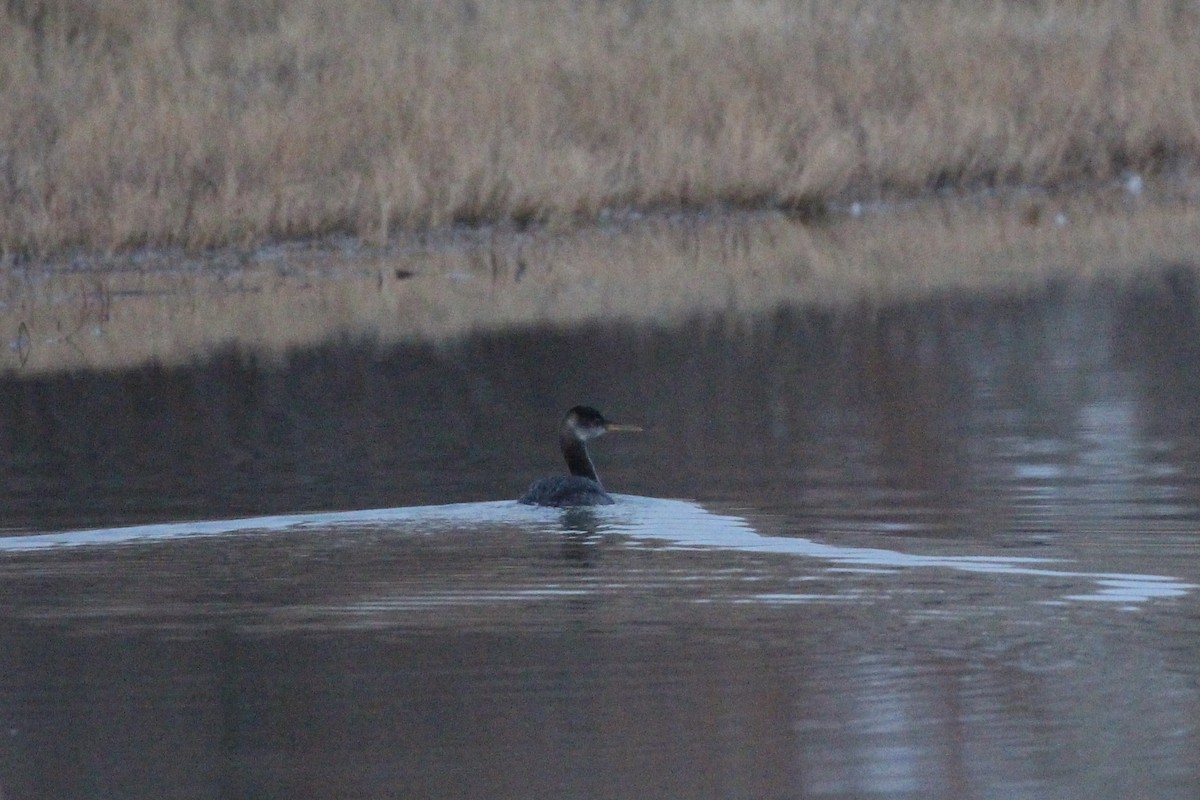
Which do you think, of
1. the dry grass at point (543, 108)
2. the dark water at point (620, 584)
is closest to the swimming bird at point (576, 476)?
the dark water at point (620, 584)

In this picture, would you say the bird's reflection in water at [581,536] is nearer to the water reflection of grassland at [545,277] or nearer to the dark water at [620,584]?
the dark water at [620,584]

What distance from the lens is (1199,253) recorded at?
18.7 meters

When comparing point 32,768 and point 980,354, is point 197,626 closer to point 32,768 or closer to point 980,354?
point 32,768

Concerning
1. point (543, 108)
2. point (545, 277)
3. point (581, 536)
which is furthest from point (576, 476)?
point (543, 108)

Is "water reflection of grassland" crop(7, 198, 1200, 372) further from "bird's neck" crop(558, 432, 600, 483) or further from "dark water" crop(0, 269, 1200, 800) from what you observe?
"bird's neck" crop(558, 432, 600, 483)

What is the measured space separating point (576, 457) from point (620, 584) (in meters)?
2.57

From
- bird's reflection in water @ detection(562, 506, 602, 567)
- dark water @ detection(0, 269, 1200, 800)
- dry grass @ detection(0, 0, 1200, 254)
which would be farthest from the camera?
dry grass @ detection(0, 0, 1200, 254)

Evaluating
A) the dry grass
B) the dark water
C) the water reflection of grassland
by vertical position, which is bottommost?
the dark water

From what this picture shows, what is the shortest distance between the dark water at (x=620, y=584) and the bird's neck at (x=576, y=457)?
1.35ft

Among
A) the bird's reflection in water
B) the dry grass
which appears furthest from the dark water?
the dry grass

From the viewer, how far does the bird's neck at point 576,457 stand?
400 inches

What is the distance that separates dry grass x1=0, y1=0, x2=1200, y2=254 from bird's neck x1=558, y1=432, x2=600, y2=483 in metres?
9.09

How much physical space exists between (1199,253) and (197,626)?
504 inches

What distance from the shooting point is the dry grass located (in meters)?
19.9
